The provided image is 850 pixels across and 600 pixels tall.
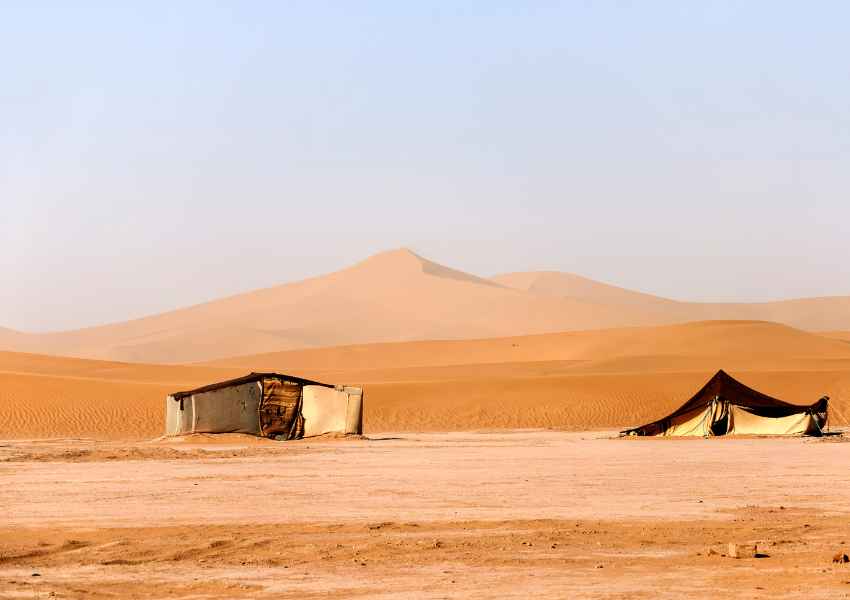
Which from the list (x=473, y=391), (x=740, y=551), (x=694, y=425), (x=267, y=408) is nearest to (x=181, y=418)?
(x=267, y=408)

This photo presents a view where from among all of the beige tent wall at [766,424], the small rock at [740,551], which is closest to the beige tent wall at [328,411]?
the beige tent wall at [766,424]

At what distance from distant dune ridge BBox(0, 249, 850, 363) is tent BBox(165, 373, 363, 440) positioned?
299 feet

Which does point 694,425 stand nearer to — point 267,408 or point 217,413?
point 267,408

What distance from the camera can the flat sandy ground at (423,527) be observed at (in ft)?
33.7

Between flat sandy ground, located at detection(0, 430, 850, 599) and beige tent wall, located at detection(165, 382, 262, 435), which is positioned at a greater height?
beige tent wall, located at detection(165, 382, 262, 435)

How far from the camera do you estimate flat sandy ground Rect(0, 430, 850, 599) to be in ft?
33.7

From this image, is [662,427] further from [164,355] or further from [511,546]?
[164,355]

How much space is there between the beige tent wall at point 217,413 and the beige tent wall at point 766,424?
1190 cm

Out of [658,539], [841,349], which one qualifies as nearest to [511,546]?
[658,539]

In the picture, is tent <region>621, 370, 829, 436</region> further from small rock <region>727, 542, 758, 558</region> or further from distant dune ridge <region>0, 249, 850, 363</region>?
distant dune ridge <region>0, 249, 850, 363</region>

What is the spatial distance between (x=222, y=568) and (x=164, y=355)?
122 m

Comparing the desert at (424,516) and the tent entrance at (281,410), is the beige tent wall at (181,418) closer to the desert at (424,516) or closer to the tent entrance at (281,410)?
the desert at (424,516)

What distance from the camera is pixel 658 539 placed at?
12.6 metres

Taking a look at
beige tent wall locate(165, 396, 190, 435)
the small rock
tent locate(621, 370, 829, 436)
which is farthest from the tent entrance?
the small rock
